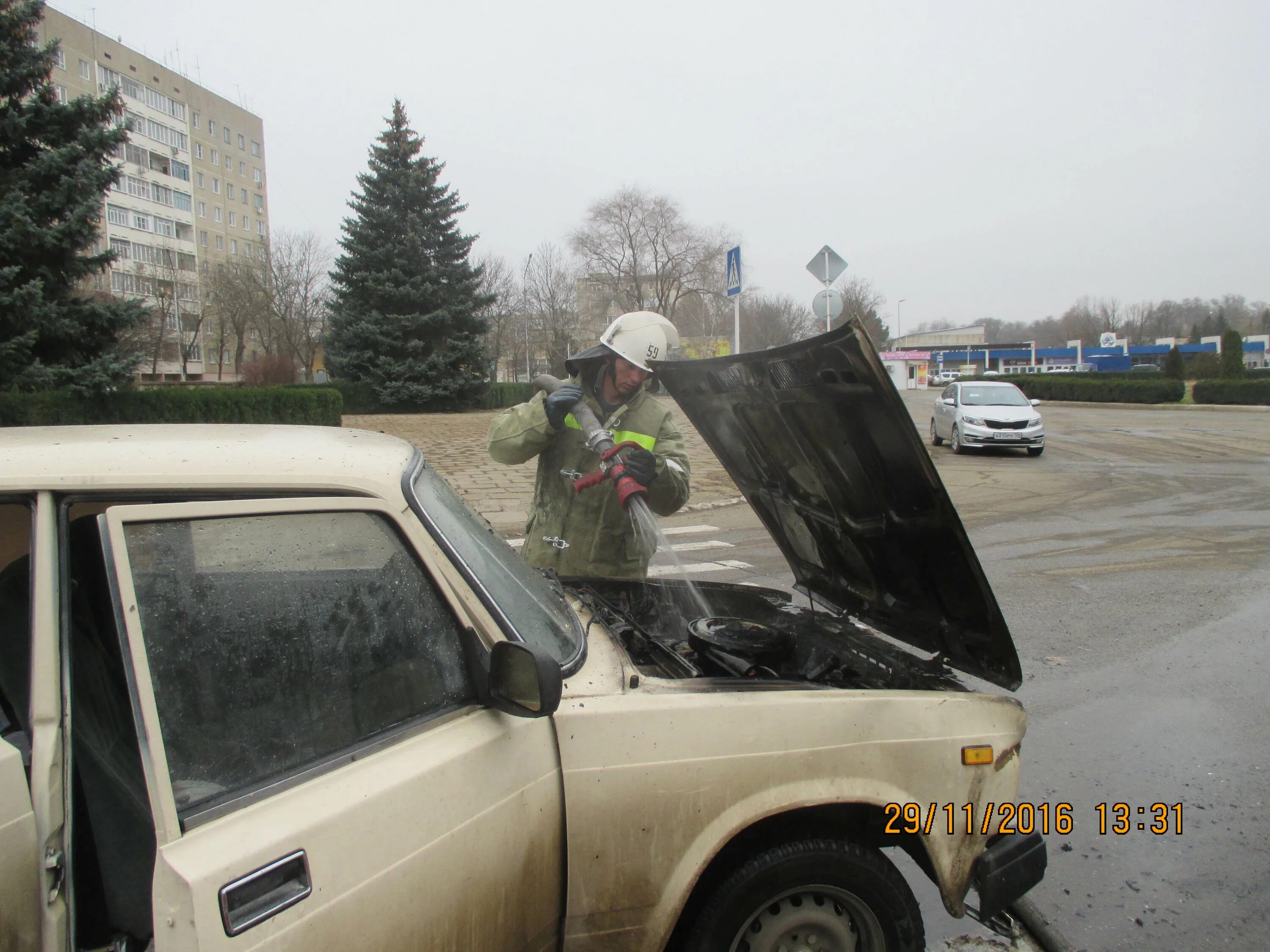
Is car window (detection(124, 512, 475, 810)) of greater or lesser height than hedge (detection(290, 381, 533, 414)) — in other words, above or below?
below

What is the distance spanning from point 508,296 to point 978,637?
165 feet

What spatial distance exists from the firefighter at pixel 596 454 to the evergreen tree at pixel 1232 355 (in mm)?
43346

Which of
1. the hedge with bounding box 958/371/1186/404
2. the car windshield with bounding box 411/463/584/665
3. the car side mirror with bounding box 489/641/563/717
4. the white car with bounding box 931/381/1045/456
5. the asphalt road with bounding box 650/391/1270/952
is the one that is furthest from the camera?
the hedge with bounding box 958/371/1186/404

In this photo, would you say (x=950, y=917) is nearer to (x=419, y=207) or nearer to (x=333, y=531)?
(x=333, y=531)

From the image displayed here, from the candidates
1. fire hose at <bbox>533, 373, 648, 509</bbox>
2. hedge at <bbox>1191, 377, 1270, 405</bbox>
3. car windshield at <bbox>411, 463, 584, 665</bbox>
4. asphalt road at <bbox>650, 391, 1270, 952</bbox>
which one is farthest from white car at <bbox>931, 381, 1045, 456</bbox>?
hedge at <bbox>1191, 377, 1270, 405</bbox>

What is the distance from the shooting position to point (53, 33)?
61281 mm

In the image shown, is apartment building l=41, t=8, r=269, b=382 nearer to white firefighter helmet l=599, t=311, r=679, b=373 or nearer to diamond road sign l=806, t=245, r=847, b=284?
diamond road sign l=806, t=245, r=847, b=284

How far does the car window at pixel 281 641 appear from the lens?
4.97ft

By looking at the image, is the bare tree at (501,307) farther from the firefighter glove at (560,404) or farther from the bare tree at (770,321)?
the firefighter glove at (560,404)

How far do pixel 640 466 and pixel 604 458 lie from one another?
150 mm

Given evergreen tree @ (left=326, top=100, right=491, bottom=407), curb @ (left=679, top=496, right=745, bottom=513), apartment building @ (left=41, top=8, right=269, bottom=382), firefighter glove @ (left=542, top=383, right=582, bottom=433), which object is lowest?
curb @ (left=679, top=496, right=745, bottom=513)

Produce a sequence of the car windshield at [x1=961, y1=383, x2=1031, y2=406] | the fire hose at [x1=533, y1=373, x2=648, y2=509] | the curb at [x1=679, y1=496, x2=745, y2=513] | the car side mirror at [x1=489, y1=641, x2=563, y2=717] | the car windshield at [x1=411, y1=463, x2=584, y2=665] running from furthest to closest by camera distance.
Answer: the car windshield at [x1=961, y1=383, x2=1031, y2=406] < the curb at [x1=679, y1=496, x2=745, y2=513] < the fire hose at [x1=533, y1=373, x2=648, y2=509] < the car windshield at [x1=411, y1=463, x2=584, y2=665] < the car side mirror at [x1=489, y1=641, x2=563, y2=717]

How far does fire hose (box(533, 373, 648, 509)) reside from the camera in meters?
3.18

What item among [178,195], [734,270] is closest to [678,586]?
[734,270]
